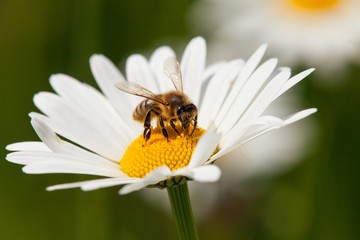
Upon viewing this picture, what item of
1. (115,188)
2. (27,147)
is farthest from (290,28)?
(27,147)

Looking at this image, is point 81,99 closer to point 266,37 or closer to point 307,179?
point 307,179

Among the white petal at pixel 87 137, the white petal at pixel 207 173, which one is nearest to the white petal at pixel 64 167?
the white petal at pixel 87 137

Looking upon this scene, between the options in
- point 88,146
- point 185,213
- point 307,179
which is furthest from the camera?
point 307,179

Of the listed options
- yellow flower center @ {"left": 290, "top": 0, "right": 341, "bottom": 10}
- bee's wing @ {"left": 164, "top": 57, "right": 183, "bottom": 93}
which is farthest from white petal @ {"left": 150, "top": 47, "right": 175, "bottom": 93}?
yellow flower center @ {"left": 290, "top": 0, "right": 341, "bottom": 10}

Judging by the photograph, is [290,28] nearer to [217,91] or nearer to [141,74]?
[141,74]

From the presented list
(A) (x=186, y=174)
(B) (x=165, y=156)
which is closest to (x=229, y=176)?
(B) (x=165, y=156)

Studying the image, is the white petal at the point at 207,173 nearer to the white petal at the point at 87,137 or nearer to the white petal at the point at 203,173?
the white petal at the point at 203,173
